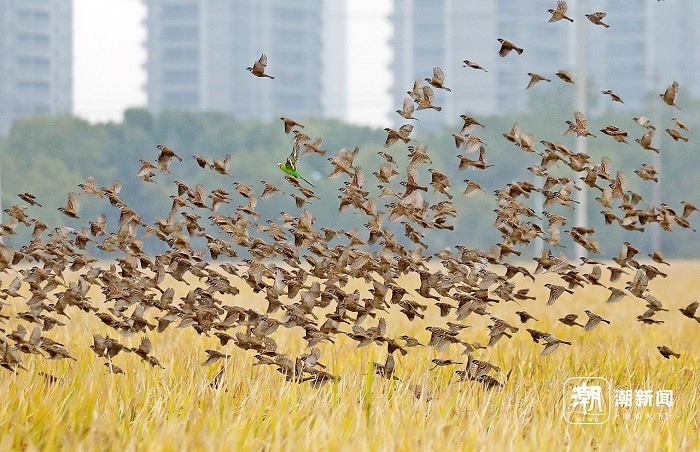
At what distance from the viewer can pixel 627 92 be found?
64.4 metres

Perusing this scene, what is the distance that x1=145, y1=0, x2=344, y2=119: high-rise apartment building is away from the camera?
2478 inches

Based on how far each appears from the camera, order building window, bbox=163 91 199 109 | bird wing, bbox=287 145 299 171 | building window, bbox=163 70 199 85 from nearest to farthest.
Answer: bird wing, bbox=287 145 299 171, building window, bbox=163 91 199 109, building window, bbox=163 70 199 85

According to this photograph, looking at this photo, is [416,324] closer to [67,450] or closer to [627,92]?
[67,450]

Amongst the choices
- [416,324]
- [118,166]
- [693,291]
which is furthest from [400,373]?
[118,166]

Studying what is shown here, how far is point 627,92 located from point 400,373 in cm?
6376

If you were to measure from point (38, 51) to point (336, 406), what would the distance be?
51.2 metres

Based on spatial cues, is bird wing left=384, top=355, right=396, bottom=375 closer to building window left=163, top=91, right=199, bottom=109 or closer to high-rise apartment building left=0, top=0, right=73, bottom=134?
high-rise apartment building left=0, top=0, right=73, bottom=134

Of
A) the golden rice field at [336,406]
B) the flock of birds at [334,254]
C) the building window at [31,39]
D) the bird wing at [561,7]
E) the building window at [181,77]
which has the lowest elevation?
the golden rice field at [336,406]

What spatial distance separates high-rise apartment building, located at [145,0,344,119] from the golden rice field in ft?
189

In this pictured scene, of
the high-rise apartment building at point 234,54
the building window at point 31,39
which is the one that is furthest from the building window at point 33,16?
the high-rise apartment building at point 234,54

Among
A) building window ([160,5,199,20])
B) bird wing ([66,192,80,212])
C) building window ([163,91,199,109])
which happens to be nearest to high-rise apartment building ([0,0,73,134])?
building window ([163,91,199,109])

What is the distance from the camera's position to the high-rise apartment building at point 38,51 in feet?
167

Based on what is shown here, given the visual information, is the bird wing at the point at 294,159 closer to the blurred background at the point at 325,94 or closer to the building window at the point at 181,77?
the blurred background at the point at 325,94

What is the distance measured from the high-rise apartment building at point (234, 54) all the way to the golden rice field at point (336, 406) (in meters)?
57.7
